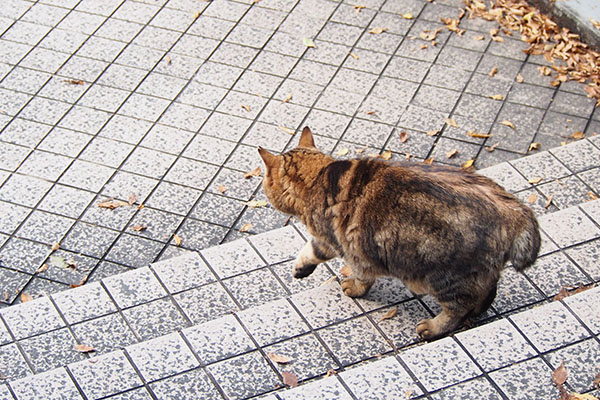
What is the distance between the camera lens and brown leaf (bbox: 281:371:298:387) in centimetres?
443

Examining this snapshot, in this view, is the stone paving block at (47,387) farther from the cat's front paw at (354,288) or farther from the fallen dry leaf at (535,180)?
the fallen dry leaf at (535,180)

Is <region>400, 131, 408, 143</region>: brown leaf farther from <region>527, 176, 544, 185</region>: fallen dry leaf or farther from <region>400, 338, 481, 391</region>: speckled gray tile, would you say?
<region>400, 338, 481, 391</region>: speckled gray tile

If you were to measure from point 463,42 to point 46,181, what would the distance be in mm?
4264

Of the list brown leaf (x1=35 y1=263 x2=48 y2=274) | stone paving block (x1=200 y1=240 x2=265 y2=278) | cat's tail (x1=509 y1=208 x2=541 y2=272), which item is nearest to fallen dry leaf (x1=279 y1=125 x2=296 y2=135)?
stone paving block (x1=200 y1=240 x2=265 y2=278)

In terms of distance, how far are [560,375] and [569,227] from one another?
176 cm

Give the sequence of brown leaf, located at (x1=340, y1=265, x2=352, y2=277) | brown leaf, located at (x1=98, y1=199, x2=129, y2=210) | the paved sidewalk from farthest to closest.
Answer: brown leaf, located at (x1=98, y1=199, x2=129, y2=210)
the paved sidewalk
brown leaf, located at (x1=340, y1=265, x2=352, y2=277)

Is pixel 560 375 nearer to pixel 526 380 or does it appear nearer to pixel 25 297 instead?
pixel 526 380

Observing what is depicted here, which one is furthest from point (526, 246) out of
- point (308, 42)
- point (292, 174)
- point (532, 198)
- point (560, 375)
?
point (308, 42)

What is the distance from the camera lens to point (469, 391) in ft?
12.4

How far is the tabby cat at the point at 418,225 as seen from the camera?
4426 mm

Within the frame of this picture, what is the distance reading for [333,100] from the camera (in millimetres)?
7348

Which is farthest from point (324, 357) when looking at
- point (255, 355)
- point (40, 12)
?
point (40, 12)

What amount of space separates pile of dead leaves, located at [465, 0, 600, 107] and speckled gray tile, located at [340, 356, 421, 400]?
4400 mm

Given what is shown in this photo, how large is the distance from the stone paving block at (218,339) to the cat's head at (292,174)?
838 millimetres
